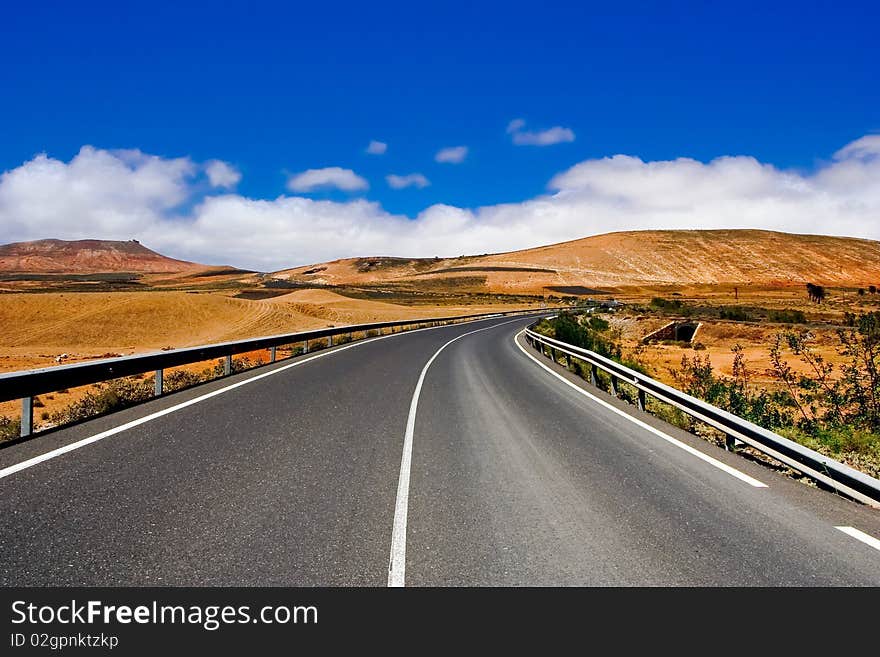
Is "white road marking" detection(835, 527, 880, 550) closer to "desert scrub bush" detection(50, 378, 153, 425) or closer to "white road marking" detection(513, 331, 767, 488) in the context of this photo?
"white road marking" detection(513, 331, 767, 488)

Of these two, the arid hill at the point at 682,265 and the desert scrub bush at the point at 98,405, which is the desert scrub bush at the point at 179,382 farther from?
the arid hill at the point at 682,265

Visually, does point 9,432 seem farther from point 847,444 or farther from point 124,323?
point 124,323

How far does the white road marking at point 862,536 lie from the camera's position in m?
4.30

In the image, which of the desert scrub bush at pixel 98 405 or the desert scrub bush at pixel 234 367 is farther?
the desert scrub bush at pixel 234 367

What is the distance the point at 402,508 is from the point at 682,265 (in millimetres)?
172191

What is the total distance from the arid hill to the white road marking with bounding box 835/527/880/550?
13399cm

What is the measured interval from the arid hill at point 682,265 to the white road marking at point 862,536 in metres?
134

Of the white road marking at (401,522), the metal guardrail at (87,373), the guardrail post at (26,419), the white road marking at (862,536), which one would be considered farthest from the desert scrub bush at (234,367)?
the white road marking at (862,536)

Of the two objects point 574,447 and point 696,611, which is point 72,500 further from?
point 574,447

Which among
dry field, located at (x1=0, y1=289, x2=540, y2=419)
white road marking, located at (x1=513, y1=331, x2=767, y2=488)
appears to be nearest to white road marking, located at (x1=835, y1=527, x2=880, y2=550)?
white road marking, located at (x1=513, y1=331, x2=767, y2=488)

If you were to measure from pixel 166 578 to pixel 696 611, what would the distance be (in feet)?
10.9

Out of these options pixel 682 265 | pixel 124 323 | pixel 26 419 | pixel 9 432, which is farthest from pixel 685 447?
pixel 682 265

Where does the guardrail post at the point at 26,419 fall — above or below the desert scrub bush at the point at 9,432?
above

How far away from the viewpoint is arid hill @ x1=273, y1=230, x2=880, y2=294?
146750mm
